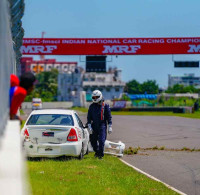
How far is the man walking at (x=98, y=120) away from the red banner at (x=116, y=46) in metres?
21.7

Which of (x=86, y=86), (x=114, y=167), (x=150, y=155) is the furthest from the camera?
(x=86, y=86)

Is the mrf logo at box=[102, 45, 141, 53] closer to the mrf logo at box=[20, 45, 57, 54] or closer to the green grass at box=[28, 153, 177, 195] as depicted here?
the mrf logo at box=[20, 45, 57, 54]

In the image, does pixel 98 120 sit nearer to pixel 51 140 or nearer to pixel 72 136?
pixel 72 136

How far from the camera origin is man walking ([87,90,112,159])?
15203 millimetres

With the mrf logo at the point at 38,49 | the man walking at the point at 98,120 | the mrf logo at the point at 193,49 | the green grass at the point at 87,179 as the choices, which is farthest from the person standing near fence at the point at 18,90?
the mrf logo at the point at 193,49

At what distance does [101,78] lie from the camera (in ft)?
650

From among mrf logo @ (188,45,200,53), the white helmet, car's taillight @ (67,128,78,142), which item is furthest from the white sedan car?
mrf logo @ (188,45,200,53)

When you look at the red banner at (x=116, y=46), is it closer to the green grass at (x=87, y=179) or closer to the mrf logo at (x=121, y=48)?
the mrf logo at (x=121, y=48)

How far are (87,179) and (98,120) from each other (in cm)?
495

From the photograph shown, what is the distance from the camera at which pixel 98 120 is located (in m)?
15.4

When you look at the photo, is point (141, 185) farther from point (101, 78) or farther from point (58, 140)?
point (101, 78)

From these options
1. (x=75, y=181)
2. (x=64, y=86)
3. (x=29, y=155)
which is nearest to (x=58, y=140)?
(x=29, y=155)

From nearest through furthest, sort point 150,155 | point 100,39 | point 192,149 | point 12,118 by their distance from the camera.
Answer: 1. point 12,118
2. point 150,155
3. point 192,149
4. point 100,39

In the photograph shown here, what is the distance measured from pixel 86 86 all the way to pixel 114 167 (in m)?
174
